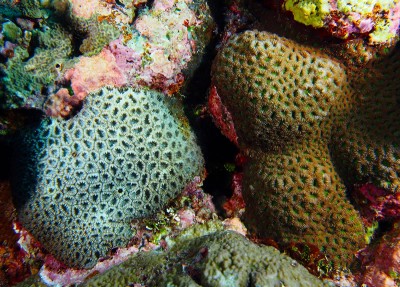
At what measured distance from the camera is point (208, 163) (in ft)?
13.4

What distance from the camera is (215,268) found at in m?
2.40

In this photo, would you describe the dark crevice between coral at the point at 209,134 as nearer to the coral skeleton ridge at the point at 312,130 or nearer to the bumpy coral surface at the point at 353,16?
the coral skeleton ridge at the point at 312,130

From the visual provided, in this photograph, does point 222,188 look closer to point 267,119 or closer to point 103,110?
point 267,119

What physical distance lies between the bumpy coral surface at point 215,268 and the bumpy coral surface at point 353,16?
2.48 m

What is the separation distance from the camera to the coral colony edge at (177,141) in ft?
10.5

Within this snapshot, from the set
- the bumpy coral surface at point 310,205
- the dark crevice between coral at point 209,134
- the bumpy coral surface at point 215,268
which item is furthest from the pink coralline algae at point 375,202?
the dark crevice between coral at point 209,134

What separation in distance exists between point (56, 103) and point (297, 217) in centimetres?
309

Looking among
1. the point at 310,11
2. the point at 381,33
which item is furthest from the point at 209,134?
the point at 381,33

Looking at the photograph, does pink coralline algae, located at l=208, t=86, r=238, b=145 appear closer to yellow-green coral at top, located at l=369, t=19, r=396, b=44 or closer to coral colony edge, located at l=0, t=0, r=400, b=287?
coral colony edge, located at l=0, t=0, r=400, b=287

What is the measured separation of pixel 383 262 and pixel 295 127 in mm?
1681

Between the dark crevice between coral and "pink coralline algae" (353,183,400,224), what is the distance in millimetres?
1590

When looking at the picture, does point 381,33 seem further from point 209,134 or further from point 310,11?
point 209,134

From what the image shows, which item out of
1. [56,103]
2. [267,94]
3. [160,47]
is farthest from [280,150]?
[56,103]

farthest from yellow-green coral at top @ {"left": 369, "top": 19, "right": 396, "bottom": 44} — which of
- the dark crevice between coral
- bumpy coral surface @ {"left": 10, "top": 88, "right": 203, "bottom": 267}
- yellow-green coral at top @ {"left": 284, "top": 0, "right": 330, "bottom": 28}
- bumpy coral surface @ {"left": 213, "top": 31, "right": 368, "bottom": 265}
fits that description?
bumpy coral surface @ {"left": 10, "top": 88, "right": 203, "bottom": 267}
